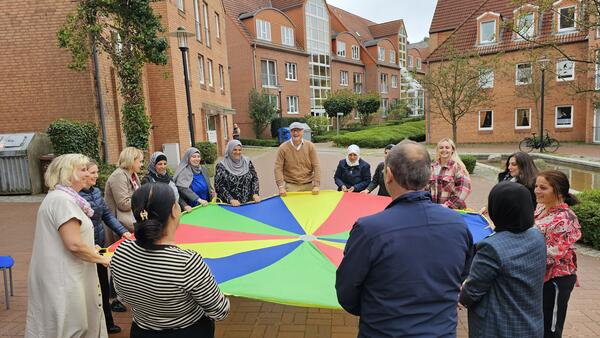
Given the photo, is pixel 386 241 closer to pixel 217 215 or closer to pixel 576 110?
pixel 217 215

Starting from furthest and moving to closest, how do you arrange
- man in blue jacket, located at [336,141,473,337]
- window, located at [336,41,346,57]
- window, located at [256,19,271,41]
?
window, located at [336,41,346,57] < window, located at [256,19,271,41] < man in blue jacket, located at [336,141,473,337]

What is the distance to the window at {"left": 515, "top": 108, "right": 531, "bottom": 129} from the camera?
26.7 metres

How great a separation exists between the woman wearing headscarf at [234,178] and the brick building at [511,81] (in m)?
21.1

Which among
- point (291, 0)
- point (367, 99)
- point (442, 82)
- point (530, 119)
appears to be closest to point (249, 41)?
point (291, 0)

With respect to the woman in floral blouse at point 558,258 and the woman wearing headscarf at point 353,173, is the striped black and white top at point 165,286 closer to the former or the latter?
the woman in floral blouse at point 558,258

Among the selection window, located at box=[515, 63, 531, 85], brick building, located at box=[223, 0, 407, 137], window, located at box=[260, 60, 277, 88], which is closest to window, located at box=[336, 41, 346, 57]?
brick building, located at box=[223, 0, 407, 137]

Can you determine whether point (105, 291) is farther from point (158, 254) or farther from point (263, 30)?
point (263, 30)

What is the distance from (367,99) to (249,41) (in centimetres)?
1327

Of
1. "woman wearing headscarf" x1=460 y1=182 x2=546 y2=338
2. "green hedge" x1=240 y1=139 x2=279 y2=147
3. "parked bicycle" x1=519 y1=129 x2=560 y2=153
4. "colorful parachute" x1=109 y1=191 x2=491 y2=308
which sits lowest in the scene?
"parked bicycle" x1=519 y1=129 x2=560 y2=153

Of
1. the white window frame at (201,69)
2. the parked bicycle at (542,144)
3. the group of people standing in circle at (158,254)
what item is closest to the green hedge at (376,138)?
the parked bicycle at (542,144)

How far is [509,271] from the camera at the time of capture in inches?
91.9

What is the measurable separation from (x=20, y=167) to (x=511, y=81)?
27.7 meters

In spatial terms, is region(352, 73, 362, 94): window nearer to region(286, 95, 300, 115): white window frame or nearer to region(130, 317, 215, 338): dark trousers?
region(286, 95, 300, 115): white window frame

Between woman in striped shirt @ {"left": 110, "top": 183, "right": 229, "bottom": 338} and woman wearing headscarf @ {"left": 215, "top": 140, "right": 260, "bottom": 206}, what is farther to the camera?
woman wearing headscarf @ {"left": 215, "top": 140, "right": 260, "bottom": 206}
